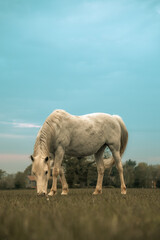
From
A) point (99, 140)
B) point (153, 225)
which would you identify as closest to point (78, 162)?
point (99, 140)

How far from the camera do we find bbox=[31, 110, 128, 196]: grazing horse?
24.3ft

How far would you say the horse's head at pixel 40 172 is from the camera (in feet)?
23.1

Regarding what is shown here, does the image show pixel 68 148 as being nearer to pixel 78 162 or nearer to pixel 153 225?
pixel 153 225

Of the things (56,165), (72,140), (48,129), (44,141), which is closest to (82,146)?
(72,140)

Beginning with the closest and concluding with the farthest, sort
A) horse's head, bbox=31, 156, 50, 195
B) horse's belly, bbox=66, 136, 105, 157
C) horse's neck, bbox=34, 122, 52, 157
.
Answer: horse's head, bbox=31, 156, 50, 195 → horse's neck, bbox=34, 122, 52, 157 → horse's belly, bbox=66, 136, 105, 157

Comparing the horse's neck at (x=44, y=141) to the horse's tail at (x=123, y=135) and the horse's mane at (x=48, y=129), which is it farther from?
the horse's tail at (x=123, y=135)

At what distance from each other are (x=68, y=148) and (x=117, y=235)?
7391 millimetres

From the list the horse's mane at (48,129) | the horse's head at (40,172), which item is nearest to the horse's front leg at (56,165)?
the horse's mane at (48,129)

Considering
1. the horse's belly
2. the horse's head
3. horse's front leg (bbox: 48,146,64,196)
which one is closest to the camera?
the horse's head

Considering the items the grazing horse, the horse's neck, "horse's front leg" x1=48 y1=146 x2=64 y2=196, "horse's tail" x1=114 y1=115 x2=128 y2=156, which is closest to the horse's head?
the grazing horse

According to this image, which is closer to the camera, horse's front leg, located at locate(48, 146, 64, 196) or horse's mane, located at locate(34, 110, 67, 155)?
horse's mane, located at locate(34, 110, 67, 155)

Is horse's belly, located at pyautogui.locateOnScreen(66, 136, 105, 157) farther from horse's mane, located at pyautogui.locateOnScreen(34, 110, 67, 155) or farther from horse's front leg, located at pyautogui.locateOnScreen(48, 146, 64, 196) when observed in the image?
horse's mane, located at pyautogui.locateOnScreen(34, 110, 67, 155)

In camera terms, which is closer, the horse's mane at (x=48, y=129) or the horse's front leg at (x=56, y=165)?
the horse's mane at (x=48, y=129)

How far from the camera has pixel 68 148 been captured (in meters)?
9.16
